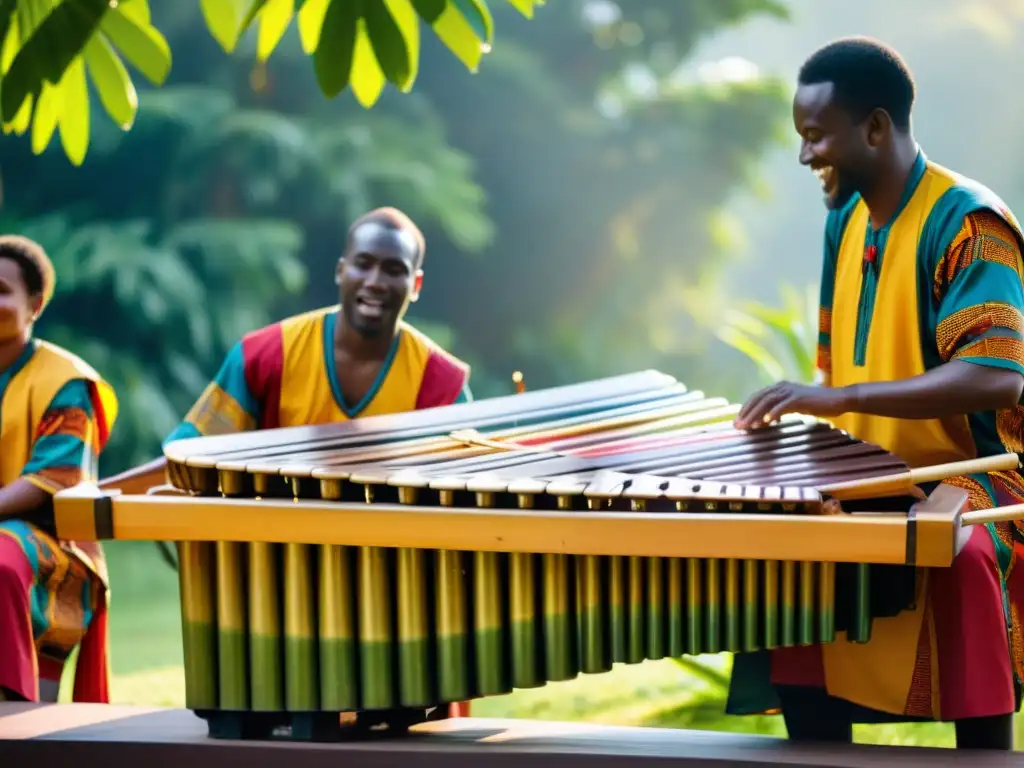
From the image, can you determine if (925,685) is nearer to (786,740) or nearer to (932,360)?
(786,740)

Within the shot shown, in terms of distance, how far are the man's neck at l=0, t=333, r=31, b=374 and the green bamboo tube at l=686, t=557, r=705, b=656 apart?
2.33m

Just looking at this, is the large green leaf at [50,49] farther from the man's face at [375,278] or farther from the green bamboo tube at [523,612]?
the green bamboo tube at [523,612]

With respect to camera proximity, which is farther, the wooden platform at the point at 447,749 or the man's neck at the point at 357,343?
the man's neck at the point at 357,343

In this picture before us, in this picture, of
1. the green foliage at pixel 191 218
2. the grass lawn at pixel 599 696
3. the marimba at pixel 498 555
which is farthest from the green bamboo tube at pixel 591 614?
the green foliage at pixel 191 218

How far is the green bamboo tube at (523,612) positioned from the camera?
318cm

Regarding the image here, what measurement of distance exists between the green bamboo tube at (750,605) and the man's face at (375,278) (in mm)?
1623

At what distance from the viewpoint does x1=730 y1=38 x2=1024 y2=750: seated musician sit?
3281mm

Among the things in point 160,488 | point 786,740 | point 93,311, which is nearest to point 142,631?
point 93,311

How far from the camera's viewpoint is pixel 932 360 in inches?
139

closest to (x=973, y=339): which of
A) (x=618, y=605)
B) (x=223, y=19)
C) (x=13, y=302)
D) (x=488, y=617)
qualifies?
(x=618, y=605)

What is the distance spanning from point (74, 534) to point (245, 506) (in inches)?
16.6

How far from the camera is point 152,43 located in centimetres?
363

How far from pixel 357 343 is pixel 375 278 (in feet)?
0.67

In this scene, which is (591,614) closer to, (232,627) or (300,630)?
(300,630)
